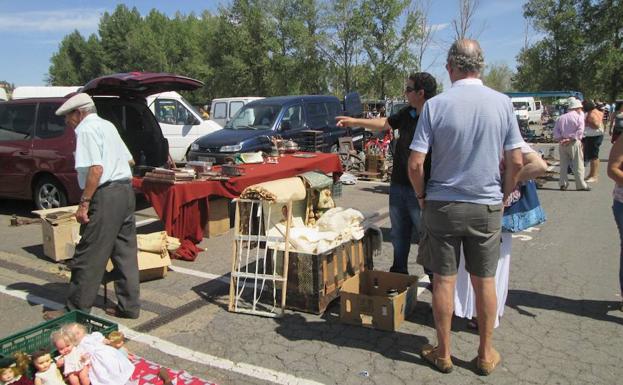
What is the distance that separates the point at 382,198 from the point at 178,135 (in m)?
5.72

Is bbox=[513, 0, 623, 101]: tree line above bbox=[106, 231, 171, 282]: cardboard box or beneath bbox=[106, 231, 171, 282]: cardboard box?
above

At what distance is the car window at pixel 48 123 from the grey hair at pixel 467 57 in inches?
257

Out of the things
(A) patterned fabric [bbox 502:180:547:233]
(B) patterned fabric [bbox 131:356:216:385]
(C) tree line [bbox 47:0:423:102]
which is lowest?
(B) patterned fabric [bbox 131:356:216:385]

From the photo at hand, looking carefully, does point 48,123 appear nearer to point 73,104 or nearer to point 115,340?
point 73,104

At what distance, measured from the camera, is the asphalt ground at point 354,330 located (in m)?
3.37

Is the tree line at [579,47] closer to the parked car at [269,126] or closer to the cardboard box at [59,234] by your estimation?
the parked car at [269,126]

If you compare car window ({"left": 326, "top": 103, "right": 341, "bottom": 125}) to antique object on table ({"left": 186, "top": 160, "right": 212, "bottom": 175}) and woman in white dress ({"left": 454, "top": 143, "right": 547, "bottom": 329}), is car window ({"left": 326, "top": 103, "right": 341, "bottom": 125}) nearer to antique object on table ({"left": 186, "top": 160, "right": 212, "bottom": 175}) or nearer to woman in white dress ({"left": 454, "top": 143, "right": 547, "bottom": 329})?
antique object on table ({"left": 186, "top": 160, "right": 212, "bottom": 175})

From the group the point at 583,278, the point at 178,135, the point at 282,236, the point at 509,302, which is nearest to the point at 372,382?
the point at 282,236

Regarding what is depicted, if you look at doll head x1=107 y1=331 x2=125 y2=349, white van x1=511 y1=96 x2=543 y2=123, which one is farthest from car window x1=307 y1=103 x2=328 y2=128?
white van x1=511 y1=96 x2=543 y2=123

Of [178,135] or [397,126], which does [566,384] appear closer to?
[397,126]

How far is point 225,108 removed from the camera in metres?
19.0

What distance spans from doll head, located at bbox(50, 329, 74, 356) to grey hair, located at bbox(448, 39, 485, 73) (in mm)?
2783

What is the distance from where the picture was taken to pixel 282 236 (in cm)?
446

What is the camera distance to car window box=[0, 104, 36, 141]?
798cm
